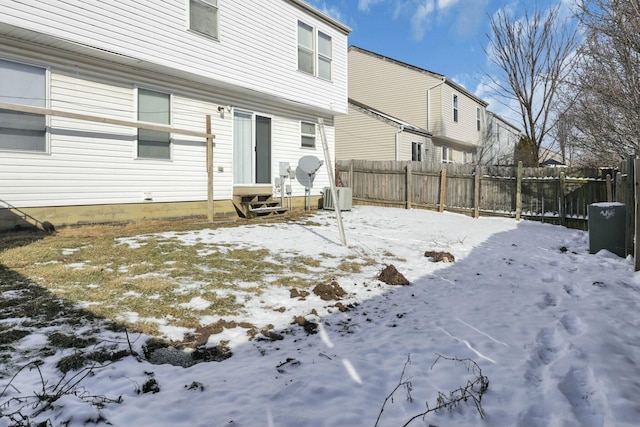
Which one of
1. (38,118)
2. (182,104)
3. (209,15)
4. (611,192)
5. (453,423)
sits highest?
(209,15)

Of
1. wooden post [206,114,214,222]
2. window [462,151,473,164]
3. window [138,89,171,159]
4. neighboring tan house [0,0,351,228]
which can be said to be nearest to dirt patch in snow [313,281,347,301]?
neighboring tan house [0,0,351,228]

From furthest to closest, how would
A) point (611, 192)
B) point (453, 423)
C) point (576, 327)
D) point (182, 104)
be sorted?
point (611, 192)
point (182, 104)
point (576, 327)
point (453, 423)

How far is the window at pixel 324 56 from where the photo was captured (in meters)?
13.1

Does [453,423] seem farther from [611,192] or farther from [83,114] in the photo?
[611,192]

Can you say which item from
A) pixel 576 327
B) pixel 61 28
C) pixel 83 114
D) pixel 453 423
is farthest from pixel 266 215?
pixel 453 423

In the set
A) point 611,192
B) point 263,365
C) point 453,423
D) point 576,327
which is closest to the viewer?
point 453,423

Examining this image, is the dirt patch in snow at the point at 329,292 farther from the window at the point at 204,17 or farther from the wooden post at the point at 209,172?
the window at the point at 204,17

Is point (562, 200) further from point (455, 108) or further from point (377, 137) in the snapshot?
point (455, 108)

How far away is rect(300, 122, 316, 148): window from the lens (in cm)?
1309

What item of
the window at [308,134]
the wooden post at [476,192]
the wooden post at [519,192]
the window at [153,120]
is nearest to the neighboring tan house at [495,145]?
the wooden post at [476,192]

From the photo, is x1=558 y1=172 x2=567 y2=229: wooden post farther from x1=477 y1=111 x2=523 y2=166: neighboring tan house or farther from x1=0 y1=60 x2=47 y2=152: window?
x1=477 y1=111 x2=523 y2=166: neighboring tan house

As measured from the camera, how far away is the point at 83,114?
25.1 feet

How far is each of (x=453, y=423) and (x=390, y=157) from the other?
17531mm

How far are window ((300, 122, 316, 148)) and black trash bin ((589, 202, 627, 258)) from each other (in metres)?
8.74
